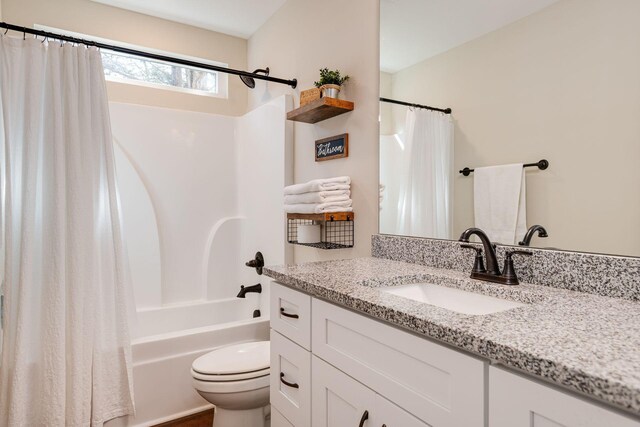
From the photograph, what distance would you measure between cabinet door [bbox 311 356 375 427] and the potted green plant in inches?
50.6

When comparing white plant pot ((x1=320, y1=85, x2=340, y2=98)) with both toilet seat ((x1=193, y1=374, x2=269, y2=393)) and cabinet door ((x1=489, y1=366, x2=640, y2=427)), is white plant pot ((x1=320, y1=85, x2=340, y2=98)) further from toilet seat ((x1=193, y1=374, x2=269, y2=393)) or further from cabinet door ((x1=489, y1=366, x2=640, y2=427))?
cabinet door ((x1=489, y1=366, x2=640, y2=427))

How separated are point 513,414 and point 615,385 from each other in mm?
184

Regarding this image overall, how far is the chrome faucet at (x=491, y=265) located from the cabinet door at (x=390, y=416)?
513 millimetres

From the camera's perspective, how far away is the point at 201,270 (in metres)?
2.96

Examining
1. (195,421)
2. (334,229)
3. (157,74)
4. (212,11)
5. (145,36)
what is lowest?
(195,421)

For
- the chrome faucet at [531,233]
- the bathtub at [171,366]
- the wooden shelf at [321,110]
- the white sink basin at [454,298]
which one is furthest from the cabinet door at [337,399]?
the wooden shelf at [321,110]

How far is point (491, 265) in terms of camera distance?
1177 millimetres

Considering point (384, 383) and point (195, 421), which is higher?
point (384, 383)

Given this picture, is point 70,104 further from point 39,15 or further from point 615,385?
point 615,385

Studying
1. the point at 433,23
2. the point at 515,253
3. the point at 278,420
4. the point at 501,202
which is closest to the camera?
the point at 515,253

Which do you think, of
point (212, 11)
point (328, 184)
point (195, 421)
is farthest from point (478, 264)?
point (212, 11)

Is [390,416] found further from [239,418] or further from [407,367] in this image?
[239,418]

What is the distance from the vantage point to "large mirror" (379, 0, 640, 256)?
38.7 inches

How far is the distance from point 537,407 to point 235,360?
4.75 feet
